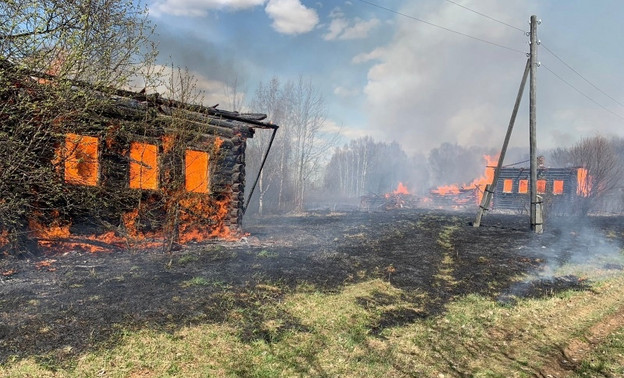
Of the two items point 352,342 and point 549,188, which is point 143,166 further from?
point 549,188

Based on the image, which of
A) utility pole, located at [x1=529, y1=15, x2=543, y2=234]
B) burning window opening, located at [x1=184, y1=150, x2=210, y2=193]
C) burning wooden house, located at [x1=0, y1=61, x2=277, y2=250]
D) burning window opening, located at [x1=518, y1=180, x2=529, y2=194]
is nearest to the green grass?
burning wooden house, located at [x1=0, y1=61, x2=277, y2=250]

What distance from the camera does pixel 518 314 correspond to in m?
6.38

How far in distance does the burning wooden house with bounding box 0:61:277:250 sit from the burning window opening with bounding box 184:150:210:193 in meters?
0.03

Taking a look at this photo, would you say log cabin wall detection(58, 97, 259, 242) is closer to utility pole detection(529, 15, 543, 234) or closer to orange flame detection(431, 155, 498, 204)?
utility pole detection(529, 15, 543, 234)

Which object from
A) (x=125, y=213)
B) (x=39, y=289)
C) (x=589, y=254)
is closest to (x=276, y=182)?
(x=125, y=213)

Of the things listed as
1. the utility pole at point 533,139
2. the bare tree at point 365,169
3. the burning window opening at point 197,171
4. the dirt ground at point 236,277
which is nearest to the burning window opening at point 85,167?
the dirt ground at point 236,277

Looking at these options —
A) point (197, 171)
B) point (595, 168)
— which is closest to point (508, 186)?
point (595, 168)

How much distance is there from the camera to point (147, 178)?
37.3 feet

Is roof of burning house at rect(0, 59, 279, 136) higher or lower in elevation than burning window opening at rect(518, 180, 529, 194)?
higher

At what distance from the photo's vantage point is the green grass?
4.14m

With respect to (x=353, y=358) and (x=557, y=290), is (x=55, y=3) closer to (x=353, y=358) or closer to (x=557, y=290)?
(x=353, y=358)

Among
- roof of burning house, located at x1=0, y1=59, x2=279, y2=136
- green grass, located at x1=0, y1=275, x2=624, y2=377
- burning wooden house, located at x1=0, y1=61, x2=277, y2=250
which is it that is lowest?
green grass, located at x1=0, y1=275, x2=624, y2=377

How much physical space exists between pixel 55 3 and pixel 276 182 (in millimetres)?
30803

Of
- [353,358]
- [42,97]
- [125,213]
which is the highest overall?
[42,97]
